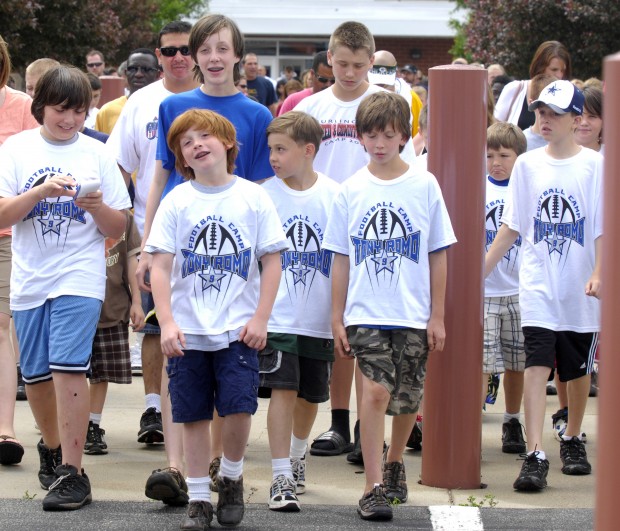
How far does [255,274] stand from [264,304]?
0.19 meters

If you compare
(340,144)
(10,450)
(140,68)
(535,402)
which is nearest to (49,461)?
(10,450)

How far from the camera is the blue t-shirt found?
5898 mm

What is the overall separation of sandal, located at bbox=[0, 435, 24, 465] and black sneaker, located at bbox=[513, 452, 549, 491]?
7.79 ft

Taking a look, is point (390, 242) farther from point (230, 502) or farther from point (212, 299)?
point (230, 502)

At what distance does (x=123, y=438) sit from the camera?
23.5 ft

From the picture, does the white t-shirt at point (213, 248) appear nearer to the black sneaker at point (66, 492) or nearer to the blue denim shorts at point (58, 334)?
the blue denim shorts at point (58, 334)

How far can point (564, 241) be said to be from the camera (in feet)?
20.5

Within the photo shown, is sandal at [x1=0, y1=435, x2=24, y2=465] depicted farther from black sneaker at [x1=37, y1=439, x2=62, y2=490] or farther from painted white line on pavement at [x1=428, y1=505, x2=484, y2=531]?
painted white line on pavement at [x1=428, y1=505, x2=484, y2=531]

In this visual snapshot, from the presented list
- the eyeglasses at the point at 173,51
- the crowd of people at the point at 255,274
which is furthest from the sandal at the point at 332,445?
the eyeglasses at the point at 173,51

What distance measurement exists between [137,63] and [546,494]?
4978 millimetres

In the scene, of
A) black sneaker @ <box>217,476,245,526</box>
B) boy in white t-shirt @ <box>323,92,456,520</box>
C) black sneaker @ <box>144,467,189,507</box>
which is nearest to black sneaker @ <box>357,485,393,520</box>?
boy in white t-shirt @ <box>323,92,456,520</box>

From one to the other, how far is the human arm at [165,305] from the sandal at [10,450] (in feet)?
5.08

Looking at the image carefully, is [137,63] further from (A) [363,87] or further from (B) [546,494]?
(B) [546,494]

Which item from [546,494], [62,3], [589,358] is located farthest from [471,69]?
[62,3]
